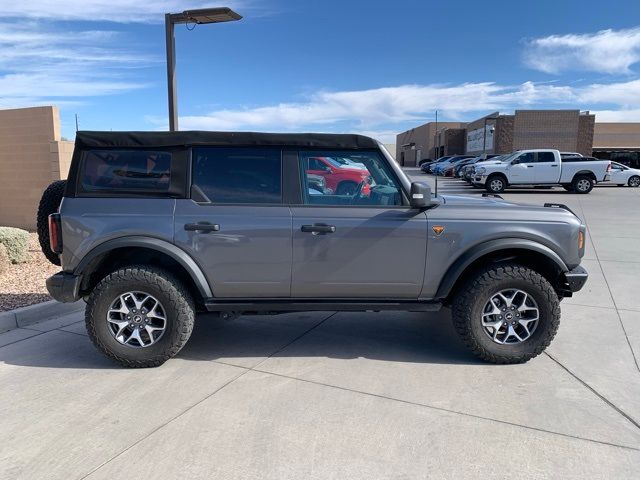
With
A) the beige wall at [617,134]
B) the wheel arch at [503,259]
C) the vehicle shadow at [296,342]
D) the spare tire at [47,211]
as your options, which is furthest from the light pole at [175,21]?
the beige wall at [617,134]

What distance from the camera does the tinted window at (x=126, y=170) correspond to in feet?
13.6

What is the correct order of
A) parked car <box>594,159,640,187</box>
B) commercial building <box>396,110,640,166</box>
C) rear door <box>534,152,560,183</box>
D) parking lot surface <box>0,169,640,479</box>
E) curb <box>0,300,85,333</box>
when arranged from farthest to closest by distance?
1. commercial building <box>396,110,640,166</box>
2. parked car <box>594,159,640,187</box>
3. rear door <box>534,152,560,183</box>
4. curb <box>0,300,85,333</box>
5. parking lot surface <box>0,169,640,479</box>

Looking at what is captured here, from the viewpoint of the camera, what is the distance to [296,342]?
188 inches

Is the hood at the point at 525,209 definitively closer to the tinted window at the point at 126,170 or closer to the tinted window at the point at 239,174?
the tinted window at the point at 239,174

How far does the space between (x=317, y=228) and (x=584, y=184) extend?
2182 centimetres

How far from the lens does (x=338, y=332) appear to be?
16.6ft

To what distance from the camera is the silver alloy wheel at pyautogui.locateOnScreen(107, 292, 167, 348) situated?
4.11 m

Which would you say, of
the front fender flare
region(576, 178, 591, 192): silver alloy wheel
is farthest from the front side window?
region(576, 178, 591, 192): silver alloy wheel

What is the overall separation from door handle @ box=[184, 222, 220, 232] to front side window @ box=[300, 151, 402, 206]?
29.9 inches

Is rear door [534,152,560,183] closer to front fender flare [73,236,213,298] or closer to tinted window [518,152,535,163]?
tinted window [518,152,535,163]

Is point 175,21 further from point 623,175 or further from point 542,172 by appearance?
point 623,175

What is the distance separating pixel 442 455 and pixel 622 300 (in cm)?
438

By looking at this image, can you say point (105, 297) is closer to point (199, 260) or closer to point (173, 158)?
point (199, 260)

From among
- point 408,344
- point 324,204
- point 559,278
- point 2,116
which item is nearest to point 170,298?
point 324,204
